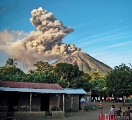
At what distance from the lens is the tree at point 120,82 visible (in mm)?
22094

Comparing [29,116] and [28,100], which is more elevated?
[28,100]

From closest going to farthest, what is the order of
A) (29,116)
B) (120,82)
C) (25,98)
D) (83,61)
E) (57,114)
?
(29,116) < (57,114) < (25,98) < (120,82) < (83,61)

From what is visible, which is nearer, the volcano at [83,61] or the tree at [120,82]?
the tree at [120,82]

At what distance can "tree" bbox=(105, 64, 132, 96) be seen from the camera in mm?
22094

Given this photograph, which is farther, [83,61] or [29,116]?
[83,61]

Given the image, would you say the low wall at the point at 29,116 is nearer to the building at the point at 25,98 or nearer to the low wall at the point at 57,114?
the building at the point at 25,98

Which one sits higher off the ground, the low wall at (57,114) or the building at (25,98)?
the building at (25,98)

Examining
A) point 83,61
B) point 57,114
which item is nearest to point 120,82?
point 57,114

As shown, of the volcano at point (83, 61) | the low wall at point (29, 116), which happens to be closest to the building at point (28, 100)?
the low wall at point (29, 116)

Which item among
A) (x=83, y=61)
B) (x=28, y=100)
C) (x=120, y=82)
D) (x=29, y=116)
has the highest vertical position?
(x=83, y=61)

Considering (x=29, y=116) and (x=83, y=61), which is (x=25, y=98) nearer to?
(x=29, y=116)

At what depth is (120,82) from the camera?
2234 cm

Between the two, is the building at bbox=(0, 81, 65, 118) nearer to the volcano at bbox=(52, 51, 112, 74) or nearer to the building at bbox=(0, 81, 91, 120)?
the building at bbox=(0, 81, 91, 120)

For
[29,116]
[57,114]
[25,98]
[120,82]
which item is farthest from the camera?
[120,82]
